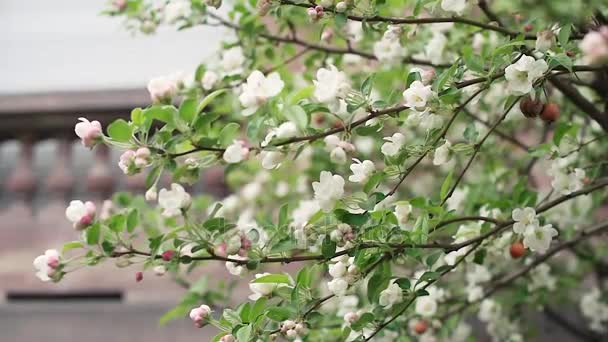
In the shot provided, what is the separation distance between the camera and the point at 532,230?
1791 millimetres

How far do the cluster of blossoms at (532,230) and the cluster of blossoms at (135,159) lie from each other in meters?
0.78

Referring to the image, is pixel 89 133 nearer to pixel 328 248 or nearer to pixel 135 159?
pixel 135 159

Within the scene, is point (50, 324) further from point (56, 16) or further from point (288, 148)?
point (288, 148)

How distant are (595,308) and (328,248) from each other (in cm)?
178

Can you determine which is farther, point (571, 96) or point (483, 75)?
point (571, 96)

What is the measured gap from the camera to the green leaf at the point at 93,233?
1681 mm

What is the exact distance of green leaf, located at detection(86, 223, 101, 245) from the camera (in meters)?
1.68

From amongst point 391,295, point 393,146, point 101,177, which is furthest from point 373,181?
point 101,177

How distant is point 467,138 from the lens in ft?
5.90

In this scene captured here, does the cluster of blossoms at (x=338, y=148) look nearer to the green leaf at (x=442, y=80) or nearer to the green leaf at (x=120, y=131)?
the green leaf at (x=442, y=80)

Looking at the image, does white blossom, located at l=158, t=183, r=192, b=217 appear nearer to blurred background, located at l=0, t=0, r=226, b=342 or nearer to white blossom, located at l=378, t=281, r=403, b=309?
white blossom, located at l=378, t=281, r=403, b=309

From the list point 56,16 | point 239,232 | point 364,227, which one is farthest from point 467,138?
point 56,16

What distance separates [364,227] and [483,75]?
0.38 metres

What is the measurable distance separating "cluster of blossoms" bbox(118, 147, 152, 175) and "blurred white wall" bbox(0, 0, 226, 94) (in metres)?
2.89
